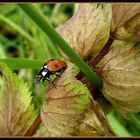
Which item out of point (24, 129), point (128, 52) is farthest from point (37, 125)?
point (128, 52)

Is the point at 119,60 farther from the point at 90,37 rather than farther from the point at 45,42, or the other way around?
the point at 45,42

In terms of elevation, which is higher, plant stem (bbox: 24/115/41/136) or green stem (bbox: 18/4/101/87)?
green stem (bbox: 18/4/101/87)

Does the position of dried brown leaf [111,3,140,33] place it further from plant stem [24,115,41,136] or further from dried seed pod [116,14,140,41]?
plant stem [24,115,41,136]

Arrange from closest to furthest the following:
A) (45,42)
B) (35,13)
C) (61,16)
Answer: (35,13) → (45,42) → (61,16)

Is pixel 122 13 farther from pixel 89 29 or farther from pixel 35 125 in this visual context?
pixel 35 125

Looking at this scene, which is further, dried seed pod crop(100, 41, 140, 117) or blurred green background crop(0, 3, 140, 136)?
blurred green background crop(0, 3, 140, 136)

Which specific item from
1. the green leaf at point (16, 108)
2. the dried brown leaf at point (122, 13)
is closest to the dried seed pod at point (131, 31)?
the dried brown leaf at point (122, 13)

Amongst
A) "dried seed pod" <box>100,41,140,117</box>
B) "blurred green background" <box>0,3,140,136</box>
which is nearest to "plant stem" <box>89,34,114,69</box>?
"dried seed pod" <box>100,41,140,117</box>
